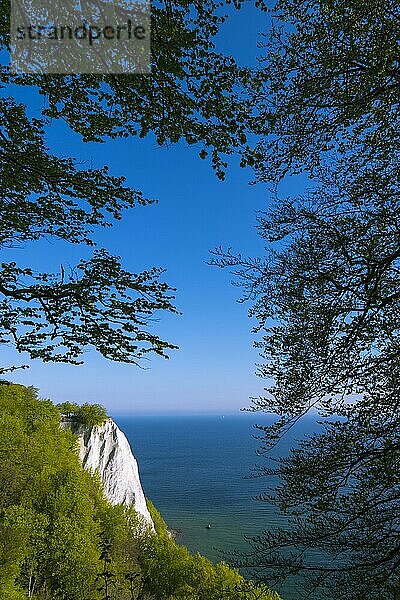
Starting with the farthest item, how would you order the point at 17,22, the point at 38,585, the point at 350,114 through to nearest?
the point at 38,585 < the point at 350,114 < the point at 17,22

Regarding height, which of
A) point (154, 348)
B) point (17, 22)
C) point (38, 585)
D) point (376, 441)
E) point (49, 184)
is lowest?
point (38, 585)

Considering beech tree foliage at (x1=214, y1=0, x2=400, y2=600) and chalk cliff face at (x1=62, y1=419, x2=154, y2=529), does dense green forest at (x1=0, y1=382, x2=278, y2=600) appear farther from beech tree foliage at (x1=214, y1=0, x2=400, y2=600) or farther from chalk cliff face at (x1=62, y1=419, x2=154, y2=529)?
beech tree foliage at (x1=214, y1=0, x2=400, y2=600)

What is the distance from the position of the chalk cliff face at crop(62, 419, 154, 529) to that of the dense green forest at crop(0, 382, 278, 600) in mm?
4908

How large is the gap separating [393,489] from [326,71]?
3.88 meters

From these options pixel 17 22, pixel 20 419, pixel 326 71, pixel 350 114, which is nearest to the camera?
pixel 17 22

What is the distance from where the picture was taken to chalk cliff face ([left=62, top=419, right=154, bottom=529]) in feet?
86.2

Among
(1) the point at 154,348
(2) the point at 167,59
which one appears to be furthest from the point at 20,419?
(2) the point at 167,59

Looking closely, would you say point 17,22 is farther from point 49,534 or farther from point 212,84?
point 49,534

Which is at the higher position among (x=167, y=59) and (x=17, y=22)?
(x=17, y=22)

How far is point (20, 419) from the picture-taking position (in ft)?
66.0
